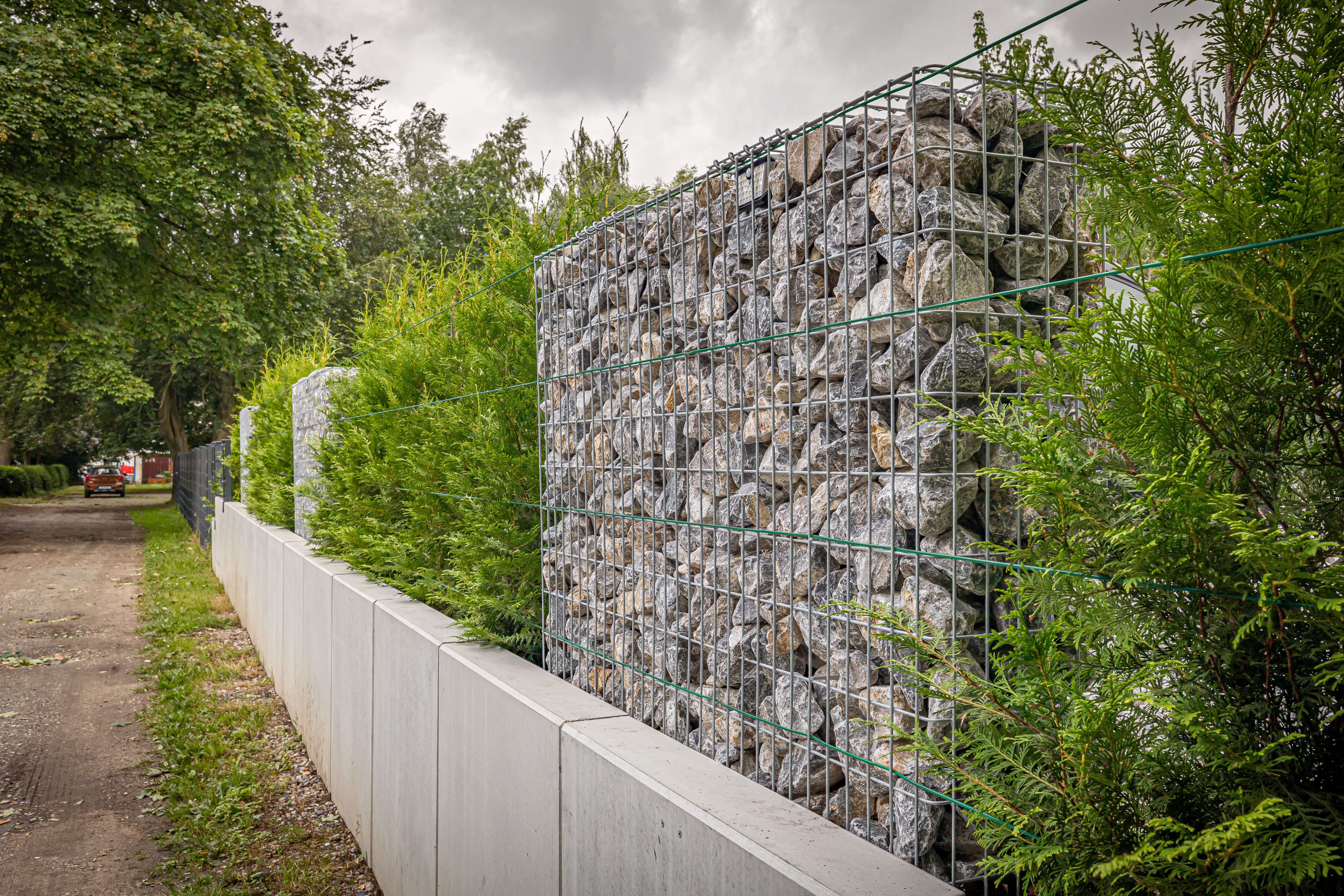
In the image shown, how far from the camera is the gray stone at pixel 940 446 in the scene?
180cm

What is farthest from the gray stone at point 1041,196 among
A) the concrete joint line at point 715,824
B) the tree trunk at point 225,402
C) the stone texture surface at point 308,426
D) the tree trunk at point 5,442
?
the tree trunk at point 5,442

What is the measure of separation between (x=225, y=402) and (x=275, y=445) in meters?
21.3

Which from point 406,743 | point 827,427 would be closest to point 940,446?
point 827,427

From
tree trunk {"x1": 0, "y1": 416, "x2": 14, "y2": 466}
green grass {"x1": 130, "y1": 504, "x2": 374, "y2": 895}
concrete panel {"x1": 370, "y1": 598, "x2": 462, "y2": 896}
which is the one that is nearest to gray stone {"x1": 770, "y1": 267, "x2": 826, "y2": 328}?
concrete panel {"x1": 370, "y1": 598, "x2": 462, "y2": 896}

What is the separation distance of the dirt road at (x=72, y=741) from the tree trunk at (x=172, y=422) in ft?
54.7

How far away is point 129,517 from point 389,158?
16.2 m

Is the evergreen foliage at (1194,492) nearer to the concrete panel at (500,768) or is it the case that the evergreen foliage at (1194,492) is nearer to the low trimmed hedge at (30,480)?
the concrete panel at (500,768)

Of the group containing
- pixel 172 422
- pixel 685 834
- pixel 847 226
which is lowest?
pixel 685 834

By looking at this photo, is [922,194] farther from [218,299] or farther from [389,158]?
[389,158]

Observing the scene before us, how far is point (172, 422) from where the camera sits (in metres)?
30.4

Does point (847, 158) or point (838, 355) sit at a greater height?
point (847, 158)

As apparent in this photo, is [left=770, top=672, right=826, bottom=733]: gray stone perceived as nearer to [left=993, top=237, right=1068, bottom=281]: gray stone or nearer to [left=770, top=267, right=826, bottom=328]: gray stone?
[left=770, top=267, right=826, bottom=328]: gray stone

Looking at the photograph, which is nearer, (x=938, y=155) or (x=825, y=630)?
(x=938, y=155)

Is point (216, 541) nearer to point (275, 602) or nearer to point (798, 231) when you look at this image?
point (275, 602)
